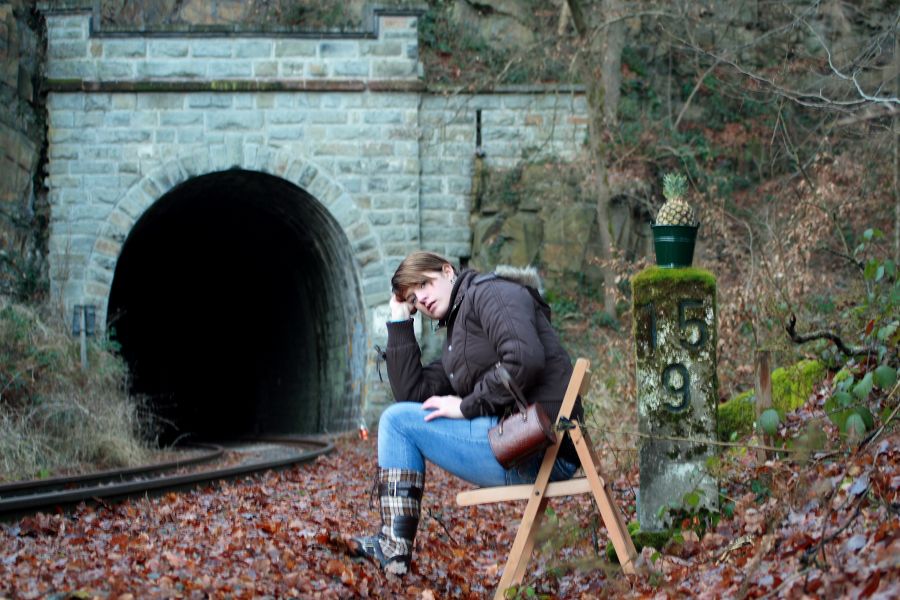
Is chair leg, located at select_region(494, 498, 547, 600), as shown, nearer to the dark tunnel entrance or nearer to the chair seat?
the chair seat

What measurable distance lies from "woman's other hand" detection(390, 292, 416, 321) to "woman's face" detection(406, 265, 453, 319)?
0.12 m

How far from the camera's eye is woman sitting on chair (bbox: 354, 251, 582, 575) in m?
4.74

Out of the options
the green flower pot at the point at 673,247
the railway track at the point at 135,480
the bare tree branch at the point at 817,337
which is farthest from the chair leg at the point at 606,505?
the railway track at the point at 135,480

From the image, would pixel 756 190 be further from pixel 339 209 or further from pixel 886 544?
pixel 886 544

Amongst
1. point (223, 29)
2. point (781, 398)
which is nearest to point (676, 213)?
point (781, 398)

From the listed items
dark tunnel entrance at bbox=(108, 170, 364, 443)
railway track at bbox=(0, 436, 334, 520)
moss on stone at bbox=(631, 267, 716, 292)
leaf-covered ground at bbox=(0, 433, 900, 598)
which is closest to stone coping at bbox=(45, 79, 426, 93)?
dark tunnel entrance at bbox=(108, 170, 364, 443)

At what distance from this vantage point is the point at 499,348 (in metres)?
4.70

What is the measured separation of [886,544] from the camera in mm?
3781

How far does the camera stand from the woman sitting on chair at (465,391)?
15.6ft

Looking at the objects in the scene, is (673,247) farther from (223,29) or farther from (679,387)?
(223,29)

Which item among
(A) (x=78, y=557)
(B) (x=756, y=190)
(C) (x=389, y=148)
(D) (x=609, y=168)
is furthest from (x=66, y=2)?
(A) (x=78, y=557)

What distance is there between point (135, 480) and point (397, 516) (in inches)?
200

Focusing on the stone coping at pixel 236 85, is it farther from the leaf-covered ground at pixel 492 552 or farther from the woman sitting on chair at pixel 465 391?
the woman sitting on chair at pixel 465 391

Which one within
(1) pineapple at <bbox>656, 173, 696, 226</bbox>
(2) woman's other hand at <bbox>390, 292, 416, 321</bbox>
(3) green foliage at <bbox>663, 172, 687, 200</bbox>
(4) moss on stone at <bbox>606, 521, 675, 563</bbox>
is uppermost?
(3) green foliage at <bbox>663, 172, 687, 200</bbox>
